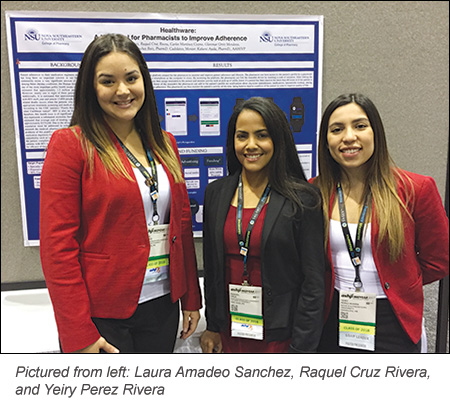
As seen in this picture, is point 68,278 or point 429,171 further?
point 429,171

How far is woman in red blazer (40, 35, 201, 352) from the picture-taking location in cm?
102

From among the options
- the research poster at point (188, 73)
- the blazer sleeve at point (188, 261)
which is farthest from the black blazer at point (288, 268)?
the research poster at point (188, 73)

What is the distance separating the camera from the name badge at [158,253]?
115cm

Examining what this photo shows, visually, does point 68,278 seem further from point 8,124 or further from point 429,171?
point 429,171

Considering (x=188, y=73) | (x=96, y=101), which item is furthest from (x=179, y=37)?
(x=96, y=101)

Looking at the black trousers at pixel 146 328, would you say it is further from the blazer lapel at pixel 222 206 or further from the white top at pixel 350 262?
the white top at pixel 350 262

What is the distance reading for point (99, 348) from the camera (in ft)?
3.56

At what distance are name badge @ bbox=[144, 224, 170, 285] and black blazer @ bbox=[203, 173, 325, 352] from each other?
149 mm

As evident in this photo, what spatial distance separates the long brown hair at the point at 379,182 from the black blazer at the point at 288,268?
9 centimetres

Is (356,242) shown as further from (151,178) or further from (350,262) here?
(151,178)

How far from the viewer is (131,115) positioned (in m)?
1.07

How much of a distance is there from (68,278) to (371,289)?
91 centimetres
